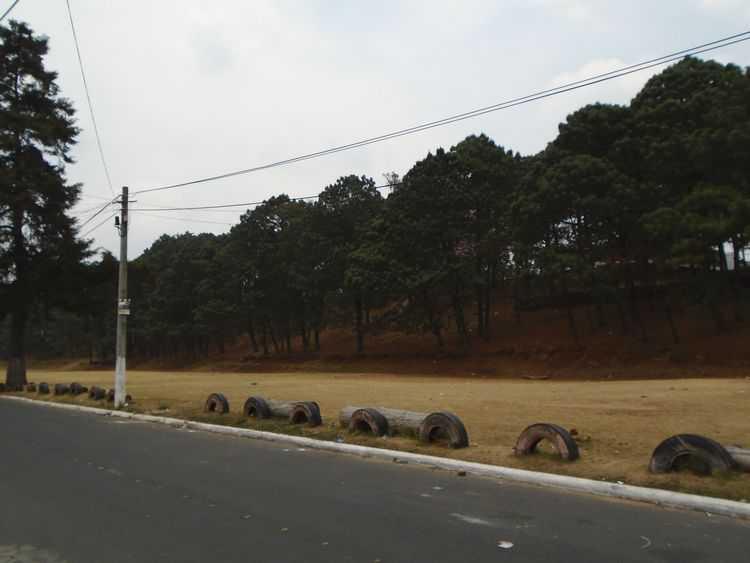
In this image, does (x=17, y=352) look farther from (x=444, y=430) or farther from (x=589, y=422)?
(x=589, y=422)

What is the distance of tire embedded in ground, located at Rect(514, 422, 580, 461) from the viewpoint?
30.0 ft

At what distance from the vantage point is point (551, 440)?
9.41 m

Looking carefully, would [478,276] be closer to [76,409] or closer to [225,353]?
[76,409]

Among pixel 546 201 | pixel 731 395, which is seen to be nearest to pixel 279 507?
pixel 731 395

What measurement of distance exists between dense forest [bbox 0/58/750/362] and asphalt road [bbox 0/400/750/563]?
22682 mm

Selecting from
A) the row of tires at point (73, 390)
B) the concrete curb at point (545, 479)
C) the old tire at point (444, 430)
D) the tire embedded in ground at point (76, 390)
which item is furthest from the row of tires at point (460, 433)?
the tire embedded in ground at point (76, 390)

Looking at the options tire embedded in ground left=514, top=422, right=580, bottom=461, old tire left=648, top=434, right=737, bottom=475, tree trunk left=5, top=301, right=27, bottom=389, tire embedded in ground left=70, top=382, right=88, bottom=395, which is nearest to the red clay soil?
tire embedded in ground left=70, top=382, right=88, bottom=395

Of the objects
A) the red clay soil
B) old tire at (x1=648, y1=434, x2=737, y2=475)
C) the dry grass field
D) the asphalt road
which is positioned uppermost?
the red clay soil

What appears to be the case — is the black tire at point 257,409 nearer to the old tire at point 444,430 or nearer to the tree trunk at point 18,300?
the old tire at point 444,430

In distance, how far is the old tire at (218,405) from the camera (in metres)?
16.8

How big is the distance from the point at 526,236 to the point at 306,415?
24.6 metres

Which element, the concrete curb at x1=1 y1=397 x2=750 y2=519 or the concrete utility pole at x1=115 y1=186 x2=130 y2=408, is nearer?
the concrete curb at x1=1 y1=397 x2=750 y2=519

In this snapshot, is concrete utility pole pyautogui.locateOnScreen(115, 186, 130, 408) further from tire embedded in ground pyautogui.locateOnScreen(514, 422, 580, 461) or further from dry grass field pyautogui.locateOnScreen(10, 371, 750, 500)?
tire embedded in ground pyautogui.locateOnScreen(514, 422, 580, 461)

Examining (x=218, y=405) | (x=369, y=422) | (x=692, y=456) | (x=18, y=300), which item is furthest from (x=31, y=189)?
(x=692, y=456)
